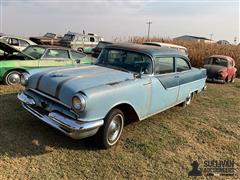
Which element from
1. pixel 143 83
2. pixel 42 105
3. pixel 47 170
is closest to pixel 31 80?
pixel 42 105

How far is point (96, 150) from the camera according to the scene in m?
3.94

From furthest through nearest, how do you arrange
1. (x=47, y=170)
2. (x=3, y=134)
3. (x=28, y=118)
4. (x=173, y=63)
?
(x=173, y=63) → (x=28, y=118) → (x=3, y=134) → (x=47, y=170)

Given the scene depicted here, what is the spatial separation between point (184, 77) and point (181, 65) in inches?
12.1

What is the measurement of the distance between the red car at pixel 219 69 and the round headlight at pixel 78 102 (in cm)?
1003

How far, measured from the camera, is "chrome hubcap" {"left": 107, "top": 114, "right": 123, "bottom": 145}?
395 cm

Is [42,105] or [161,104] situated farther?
[161,104]

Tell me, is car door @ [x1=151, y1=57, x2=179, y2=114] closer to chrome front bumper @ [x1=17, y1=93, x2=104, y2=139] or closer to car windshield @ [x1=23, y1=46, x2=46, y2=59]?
chrome front bumper @ [x1=17, y1=93, x2=104, y2=139]

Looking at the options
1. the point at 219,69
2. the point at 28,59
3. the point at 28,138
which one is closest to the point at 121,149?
the point at 28,138

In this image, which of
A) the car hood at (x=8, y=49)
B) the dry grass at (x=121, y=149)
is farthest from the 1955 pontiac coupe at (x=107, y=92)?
the car hood at (x=8, y=49)

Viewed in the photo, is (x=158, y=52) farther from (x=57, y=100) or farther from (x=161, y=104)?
(x=57, y=100)

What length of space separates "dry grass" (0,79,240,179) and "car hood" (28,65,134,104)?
2.69ft

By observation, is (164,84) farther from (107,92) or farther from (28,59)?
(28,59)

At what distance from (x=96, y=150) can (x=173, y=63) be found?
2715 mm

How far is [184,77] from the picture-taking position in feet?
19.1
